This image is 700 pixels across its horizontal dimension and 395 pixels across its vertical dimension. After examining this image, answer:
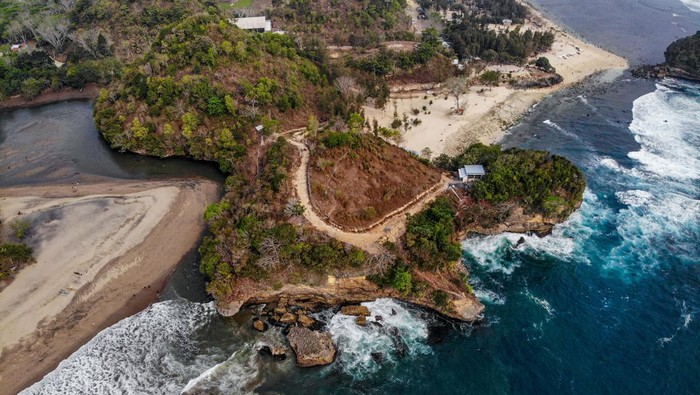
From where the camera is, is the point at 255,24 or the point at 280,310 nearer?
the point at 280,310

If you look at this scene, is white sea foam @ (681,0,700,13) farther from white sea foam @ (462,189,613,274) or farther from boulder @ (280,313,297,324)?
boulder @ (280,313,297,324)

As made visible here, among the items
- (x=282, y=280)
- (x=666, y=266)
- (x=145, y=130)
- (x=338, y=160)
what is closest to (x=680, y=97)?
(x=666, y=266)

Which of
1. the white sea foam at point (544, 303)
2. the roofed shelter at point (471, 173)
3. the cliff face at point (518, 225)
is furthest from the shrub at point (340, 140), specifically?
the white sea foam at point (544, 303)

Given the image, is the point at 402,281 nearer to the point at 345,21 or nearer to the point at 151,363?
the point at 151,363

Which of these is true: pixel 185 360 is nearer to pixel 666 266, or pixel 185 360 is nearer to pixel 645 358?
pixel 645 358

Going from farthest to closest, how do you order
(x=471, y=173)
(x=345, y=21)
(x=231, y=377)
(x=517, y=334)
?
(x=345, y=21), (x=471, y=173), (x=517, y=334), (x=231, y=377)

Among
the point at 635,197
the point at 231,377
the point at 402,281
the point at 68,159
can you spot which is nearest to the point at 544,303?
the point at 402,281
